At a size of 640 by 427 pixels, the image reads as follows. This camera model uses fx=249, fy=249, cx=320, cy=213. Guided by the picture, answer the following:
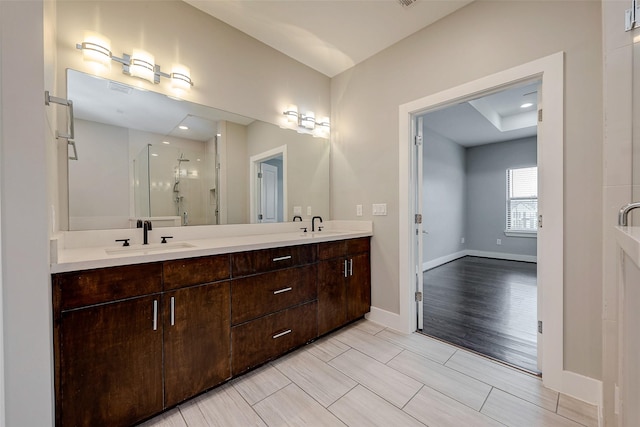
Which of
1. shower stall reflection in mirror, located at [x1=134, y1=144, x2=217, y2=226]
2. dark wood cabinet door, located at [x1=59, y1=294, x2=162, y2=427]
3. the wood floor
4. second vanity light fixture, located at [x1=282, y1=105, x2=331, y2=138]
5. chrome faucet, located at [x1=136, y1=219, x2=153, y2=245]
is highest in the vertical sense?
second vanity light fixture, located at [x1=282, y1=105, x2=331, y2=138]

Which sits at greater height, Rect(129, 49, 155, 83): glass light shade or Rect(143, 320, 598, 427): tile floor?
Rect(129, 49, 155, 83): glass light shade

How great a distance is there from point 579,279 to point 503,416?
938mm

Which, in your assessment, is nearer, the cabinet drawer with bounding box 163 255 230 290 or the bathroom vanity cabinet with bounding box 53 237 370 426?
the bathroom vanity cabinet with bounding box 53 237 370 426

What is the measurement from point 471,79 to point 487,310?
2419 millimetres

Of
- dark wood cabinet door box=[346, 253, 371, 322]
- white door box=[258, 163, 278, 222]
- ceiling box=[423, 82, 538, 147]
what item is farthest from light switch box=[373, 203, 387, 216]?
ceiling box=[423, 82, 538, 147]

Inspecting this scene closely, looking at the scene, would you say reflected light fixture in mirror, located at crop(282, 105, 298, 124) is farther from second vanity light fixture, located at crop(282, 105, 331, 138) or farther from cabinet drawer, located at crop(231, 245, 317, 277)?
cabinet drawer, located at crop(231, 245, 317, 277)

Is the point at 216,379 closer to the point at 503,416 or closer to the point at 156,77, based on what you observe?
the point at 503,416

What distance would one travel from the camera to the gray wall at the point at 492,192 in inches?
216

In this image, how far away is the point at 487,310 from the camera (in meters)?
2.81

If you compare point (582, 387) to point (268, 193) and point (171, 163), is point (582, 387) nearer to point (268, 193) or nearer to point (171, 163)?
point (268, 193)

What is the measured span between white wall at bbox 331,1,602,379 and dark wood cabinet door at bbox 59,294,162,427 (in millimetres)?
1963

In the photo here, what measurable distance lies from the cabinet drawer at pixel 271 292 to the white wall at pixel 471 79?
2.96 feet

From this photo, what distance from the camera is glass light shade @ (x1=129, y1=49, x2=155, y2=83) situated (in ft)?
5.66

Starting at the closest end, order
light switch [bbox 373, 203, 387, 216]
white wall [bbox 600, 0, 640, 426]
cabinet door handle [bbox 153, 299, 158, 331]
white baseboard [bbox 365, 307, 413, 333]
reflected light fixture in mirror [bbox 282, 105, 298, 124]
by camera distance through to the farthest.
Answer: white wall [bbox 600, 0, 640, 426]
cabinet door handle [bbox 153, 299, 158, 331]
white baseboard [bbox 365, 307, 413, 333]
light switch [bbox 373, 203, 387, 216]
reflected light fixture in mirror [bbox 282, 105, 298, 124]
